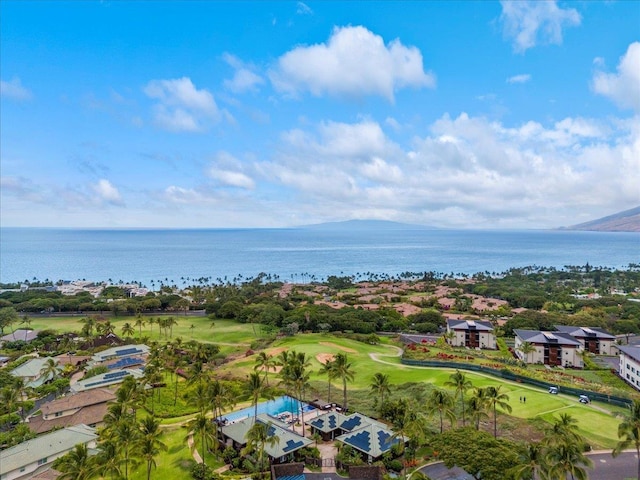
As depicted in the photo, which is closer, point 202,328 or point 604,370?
point 604,370

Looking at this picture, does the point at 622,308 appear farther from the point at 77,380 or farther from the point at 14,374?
the point at 14,374

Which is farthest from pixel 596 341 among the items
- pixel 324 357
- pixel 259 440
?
pixel 259 440

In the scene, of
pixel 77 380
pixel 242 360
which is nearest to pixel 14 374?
pixel 77 380

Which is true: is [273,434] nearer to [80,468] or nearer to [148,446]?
[148,446]

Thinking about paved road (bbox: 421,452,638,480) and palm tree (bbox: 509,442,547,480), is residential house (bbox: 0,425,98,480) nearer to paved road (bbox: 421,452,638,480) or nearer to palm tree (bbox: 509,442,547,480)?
paved road (bbox: 421,452,638,480)

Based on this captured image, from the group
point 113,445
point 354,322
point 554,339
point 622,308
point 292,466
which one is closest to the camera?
point 113,445

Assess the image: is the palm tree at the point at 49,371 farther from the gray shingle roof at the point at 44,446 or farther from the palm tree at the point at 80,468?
the palm tree at the point at 80,468
